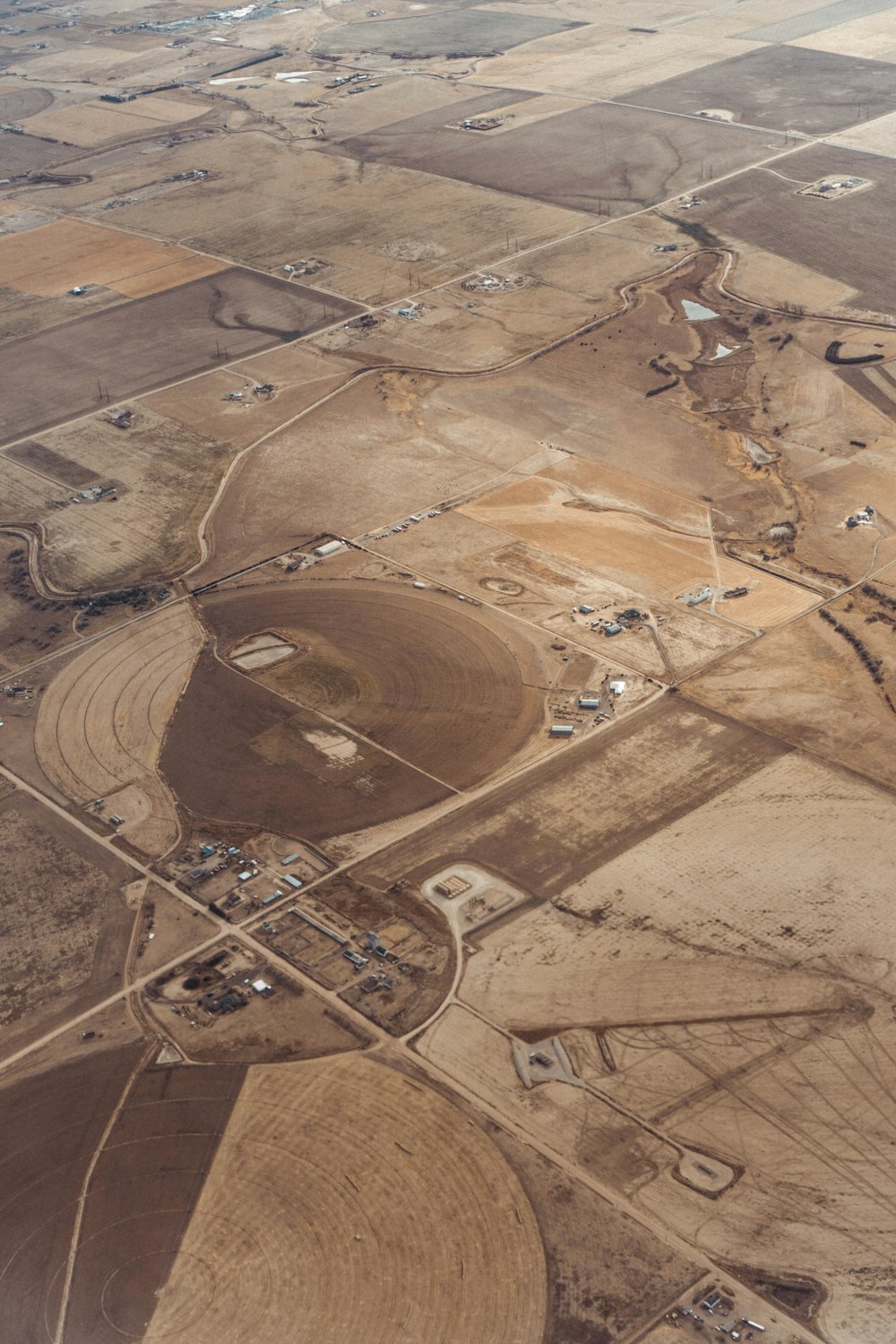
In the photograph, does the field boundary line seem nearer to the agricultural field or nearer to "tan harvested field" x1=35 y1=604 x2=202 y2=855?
the agricultural field

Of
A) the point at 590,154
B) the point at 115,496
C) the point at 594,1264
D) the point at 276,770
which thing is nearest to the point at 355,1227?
the point at 594,1264

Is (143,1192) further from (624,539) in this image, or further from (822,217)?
(822,217)

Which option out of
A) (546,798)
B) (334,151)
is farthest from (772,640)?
(334,151)

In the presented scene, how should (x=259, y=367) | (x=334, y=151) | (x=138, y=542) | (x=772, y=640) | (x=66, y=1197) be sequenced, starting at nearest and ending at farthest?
(x=66, y=1197) → (x=772, y=640) → (x=138, y=542) → (x=259, y=367) → (x=334, y=151)

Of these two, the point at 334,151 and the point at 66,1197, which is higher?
the point at 334,151

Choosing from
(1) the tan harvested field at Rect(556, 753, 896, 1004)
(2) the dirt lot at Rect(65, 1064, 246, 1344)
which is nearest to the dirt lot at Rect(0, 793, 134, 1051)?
(2) the dirt lot at Rect(65, 1064, 246, 1344)

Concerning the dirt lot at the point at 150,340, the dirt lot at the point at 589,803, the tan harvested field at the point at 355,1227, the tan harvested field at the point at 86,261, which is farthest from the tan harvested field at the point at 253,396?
the tan harvested field at the point at 355,1227

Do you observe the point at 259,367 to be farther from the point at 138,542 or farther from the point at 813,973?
the point at 813,973

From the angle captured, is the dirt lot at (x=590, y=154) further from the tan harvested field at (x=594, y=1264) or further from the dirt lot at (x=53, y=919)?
the tan harvested field at (x=594, y=1264)
